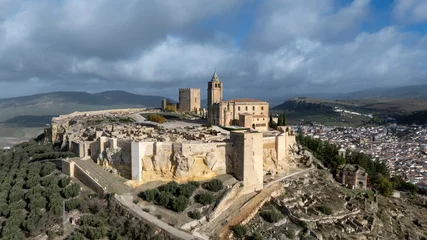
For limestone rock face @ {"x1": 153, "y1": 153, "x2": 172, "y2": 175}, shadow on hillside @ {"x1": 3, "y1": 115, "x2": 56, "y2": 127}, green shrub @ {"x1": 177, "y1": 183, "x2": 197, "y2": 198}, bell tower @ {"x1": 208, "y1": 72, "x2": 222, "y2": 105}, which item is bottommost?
shadow on hillside @ {"x1": 3, "y1": 115, "x2": 56, "y2": 127}

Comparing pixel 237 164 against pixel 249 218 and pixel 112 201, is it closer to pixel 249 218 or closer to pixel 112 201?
pixel 249 218

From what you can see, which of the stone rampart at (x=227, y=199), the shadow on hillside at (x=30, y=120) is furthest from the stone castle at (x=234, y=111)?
the shadow on hillside at (x=30, y=120)

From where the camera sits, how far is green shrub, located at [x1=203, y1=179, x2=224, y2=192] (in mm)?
22297

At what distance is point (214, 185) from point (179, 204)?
3009mm

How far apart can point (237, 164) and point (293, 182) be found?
553 centimetres

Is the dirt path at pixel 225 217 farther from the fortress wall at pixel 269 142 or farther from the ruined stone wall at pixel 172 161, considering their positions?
the fortress wall at pixel 269 142

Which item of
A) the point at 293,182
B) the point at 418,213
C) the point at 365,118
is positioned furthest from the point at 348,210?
the point at 365,118

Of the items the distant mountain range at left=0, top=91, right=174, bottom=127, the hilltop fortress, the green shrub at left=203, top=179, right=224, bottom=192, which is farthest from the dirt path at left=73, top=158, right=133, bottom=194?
the distant mountain range at left=0, top=91, right=174, bottom=127

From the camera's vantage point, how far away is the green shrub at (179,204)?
802 inches

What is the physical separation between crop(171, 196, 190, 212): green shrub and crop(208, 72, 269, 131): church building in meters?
15.1

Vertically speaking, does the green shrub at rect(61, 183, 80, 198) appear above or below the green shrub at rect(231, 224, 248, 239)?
above

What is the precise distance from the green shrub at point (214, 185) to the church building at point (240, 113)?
1254cm

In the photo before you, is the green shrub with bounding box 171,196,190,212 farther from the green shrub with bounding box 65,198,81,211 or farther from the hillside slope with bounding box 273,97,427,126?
the hillside slope with bounding box 273,97,427,126

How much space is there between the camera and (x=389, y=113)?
130250mm
